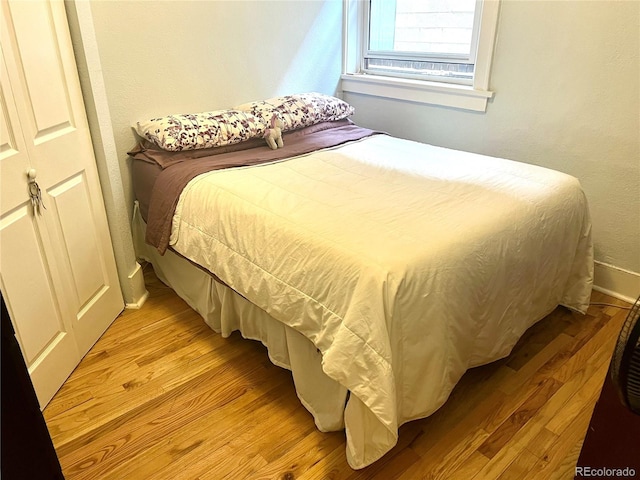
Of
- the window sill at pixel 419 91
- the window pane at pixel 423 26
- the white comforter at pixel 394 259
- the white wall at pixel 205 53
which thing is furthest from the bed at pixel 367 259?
the window pane at pixel 423 26

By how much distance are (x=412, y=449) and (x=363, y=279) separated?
653mm

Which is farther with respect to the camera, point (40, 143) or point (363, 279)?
point (40, 143)

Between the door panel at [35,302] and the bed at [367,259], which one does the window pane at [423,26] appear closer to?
the bed at [367,259]

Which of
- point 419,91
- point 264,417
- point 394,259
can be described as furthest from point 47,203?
point 419,91

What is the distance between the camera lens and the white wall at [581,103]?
212 centimetres

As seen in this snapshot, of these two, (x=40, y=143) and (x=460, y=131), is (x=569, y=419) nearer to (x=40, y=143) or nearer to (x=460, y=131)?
(x=460, y=131)

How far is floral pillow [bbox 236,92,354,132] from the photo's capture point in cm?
263

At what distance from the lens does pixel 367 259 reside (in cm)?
134

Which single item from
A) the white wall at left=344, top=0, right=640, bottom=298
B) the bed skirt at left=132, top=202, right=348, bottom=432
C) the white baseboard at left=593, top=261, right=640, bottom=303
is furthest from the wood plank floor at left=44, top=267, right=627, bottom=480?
the white wall at left=344, top=0, right=640, bottom=298

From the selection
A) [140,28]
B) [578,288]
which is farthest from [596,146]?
[140,28]

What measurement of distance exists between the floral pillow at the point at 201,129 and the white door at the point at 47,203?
0.39 metres

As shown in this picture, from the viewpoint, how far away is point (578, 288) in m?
2.14
